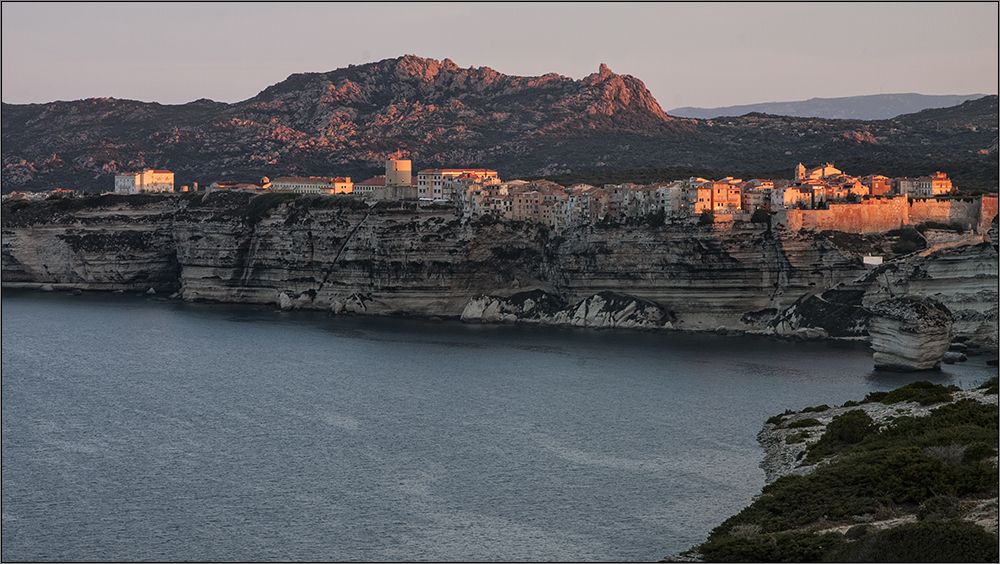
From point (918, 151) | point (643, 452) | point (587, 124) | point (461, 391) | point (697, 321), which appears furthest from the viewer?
point (587, 124)

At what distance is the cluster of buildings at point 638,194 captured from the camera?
7981 cm

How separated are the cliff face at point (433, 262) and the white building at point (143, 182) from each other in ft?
43.3

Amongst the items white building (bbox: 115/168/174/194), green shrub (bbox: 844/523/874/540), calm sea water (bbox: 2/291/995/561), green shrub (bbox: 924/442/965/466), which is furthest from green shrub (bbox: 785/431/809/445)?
white building (bbox: 115/168/174/194)

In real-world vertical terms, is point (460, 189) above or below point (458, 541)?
above

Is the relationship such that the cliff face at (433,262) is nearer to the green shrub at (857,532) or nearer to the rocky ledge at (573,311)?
the rocky ledge at (573,311)

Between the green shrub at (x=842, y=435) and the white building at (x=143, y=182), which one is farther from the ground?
the white building at (x=143, y=182)

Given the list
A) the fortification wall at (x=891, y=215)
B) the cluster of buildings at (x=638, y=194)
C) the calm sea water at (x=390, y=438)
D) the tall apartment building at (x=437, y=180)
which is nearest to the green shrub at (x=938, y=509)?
the calm sea water at (x=390, y=438)

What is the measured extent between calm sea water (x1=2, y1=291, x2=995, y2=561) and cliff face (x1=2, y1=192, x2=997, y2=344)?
5633 millimetres

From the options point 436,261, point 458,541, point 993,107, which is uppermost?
point 993,107

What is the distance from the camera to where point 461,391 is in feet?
179

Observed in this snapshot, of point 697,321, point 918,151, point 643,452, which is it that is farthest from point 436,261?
point 918,151

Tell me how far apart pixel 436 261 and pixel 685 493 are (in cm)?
5327

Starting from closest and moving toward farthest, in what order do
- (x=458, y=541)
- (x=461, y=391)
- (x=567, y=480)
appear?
(x=458, y=541) < (x=567, y=480) < (x=461, y=391)

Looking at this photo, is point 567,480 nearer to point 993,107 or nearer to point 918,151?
point 918,151
